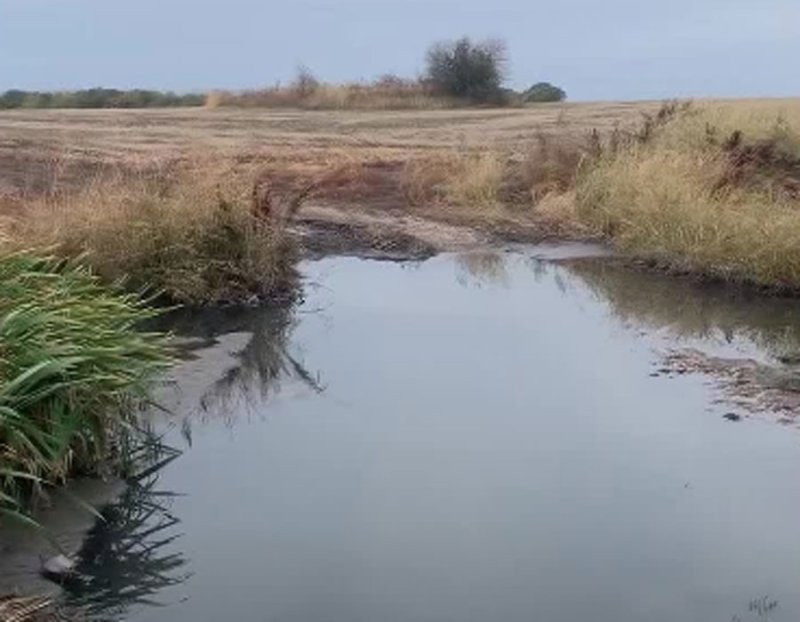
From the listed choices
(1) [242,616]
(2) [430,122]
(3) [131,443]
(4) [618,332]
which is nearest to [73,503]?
(3) [131,443]

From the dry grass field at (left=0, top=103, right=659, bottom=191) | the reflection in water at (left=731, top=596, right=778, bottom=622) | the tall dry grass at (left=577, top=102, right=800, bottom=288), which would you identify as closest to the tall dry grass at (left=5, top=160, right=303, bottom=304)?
the dry grass field at (left=0, top=103, right=659, bottom=191)

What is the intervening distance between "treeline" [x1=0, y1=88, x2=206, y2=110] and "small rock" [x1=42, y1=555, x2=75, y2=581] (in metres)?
39.8

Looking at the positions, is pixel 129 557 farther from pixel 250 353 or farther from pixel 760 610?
pixel 250 353

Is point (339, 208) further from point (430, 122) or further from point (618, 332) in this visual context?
point (430, 122)

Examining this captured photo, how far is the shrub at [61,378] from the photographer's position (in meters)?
7.36

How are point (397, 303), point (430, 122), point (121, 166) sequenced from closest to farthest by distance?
1. point (397, 303)
2. point (121, 166)
3. point (430, 122)

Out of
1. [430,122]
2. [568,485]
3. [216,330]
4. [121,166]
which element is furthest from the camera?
[430,122]

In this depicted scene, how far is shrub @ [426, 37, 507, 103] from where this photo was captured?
4316 centimetres

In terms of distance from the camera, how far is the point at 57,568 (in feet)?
22.8

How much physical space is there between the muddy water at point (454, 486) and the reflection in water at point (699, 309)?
103 millimetres

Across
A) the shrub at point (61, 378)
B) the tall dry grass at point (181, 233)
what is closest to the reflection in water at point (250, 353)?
the tall dry grass at point (181, 233)

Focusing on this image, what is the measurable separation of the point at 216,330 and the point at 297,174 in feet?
32.0

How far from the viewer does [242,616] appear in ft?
21.9

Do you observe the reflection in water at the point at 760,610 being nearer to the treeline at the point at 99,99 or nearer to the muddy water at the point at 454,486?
the muddy water at the point at 454,486
